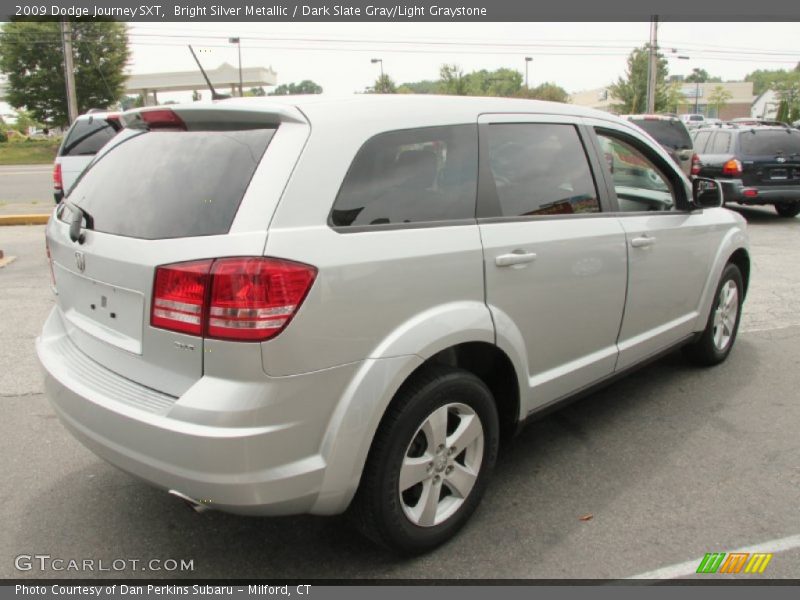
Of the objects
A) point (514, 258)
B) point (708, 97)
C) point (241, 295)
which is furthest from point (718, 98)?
point (241, 295)

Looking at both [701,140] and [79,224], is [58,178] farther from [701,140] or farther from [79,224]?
[701,140]

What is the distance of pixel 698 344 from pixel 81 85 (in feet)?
137

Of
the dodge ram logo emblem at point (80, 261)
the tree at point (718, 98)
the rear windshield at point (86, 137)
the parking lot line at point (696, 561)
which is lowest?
the parking lot line at point (696, 561)

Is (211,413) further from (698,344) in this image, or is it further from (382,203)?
(698,344)

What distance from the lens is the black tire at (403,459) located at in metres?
2.48

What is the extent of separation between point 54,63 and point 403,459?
44.8 m

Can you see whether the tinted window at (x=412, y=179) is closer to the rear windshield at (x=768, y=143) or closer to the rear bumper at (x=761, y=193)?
the rear bumper at (x=761, y=193)

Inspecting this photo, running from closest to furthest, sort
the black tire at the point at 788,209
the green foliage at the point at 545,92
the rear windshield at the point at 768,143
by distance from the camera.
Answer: the rear windshield at the point at 768,143
the black tire at the point at 788,209
the green foliage at the point at 545,92

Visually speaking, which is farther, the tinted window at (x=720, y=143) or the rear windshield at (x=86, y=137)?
the tinted window at (x=720, y=143)

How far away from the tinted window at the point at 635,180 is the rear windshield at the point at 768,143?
362 inches

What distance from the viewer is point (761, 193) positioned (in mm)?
11867

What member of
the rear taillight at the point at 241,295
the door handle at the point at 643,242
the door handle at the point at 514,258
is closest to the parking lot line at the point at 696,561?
the door handle at the point at 514,258

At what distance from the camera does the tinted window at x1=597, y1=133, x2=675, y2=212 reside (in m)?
3.84
